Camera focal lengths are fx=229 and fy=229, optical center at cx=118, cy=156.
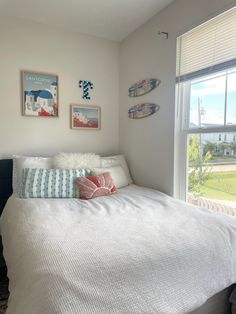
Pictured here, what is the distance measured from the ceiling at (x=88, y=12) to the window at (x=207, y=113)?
525 millimetres

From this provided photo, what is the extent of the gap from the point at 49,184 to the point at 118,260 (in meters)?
1.24

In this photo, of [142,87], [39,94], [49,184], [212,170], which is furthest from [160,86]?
[49,184]

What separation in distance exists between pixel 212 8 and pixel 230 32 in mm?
254

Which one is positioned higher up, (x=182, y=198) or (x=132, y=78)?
(x=132, y=78)

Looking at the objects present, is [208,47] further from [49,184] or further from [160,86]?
[49,184]

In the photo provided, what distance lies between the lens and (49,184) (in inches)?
78.7

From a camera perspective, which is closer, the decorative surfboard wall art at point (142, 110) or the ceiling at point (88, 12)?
the ceiling at point (88, 12)

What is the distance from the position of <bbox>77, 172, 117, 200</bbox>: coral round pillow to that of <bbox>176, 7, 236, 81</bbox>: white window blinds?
1.14m

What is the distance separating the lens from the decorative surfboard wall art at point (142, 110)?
7.69 ft

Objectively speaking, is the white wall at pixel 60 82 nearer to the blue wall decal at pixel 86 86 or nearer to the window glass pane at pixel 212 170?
the blue wall decal at pixel 86 86

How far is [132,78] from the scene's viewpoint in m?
2.70

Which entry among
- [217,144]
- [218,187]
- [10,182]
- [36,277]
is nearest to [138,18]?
[217,144]

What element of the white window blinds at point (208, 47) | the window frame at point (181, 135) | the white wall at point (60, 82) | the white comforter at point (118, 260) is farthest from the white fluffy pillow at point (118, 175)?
the white window blinds at point (208, 47)

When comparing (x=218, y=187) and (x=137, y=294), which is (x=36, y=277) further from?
(x=218, y=187)
